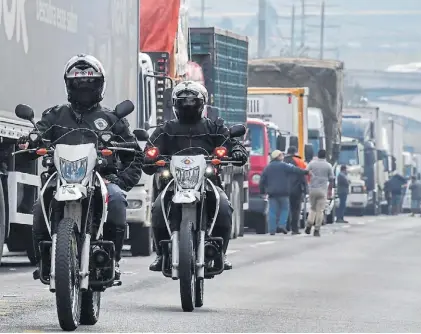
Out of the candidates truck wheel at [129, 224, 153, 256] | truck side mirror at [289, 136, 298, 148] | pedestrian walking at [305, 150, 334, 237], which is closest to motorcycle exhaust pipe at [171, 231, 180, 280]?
truck wheel at [129, 224, 153, 256]

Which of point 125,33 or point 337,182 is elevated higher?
point 125,33

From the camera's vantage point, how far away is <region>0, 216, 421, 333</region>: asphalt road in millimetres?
10727

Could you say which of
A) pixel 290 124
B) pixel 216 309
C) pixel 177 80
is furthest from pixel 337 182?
pixel 216 309

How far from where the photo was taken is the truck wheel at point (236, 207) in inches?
1113

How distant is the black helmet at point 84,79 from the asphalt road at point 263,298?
1.37 meters

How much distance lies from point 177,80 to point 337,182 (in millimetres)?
20460

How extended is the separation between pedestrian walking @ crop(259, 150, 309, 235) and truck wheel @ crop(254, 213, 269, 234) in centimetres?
88

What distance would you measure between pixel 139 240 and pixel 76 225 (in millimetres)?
11092

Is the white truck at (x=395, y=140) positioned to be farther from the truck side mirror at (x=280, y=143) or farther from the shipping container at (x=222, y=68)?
the shipping container at (x=222, y=68)

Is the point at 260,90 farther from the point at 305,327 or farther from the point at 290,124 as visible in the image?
the point at 305,327

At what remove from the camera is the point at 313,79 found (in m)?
42.5

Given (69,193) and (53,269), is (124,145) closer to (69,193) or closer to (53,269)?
(69,193)

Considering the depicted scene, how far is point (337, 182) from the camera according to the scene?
44.6 m

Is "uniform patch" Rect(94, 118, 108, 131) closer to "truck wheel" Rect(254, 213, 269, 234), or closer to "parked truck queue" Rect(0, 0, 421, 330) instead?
"parked truck queue" Rect(0, 0, 421, 330)
